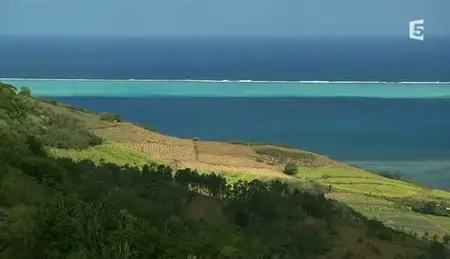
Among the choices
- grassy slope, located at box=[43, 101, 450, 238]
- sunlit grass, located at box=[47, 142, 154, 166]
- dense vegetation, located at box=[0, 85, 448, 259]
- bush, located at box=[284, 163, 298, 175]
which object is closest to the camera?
dense vegetation, located at box=[0, 85, 448, 259]

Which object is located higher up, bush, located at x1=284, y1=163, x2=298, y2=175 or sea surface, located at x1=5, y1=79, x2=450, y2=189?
sea surface, located at x1=5, y1=79, x2=450, y2=189

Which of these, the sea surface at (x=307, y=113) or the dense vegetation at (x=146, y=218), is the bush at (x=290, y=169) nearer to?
the sea surface at (x=307, y=113)

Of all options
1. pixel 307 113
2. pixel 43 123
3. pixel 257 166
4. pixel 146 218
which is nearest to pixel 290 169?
pixel 257 166

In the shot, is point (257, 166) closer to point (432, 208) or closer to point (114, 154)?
point (114, 154)

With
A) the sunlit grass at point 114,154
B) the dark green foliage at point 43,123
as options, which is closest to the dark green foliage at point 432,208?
the sunlit grass at point 114,154

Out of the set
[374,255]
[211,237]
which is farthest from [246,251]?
[374,255]

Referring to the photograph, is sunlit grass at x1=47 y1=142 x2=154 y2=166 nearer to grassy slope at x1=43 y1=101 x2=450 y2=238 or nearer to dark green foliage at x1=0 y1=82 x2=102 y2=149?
grassy slope at x1=43 y1=101 x2=450 y2=238

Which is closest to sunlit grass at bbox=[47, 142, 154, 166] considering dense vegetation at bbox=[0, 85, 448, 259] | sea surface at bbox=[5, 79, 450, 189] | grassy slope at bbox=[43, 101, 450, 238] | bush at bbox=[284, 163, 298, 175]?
grassy slope at bbox=[43, 101, 450, 238]
